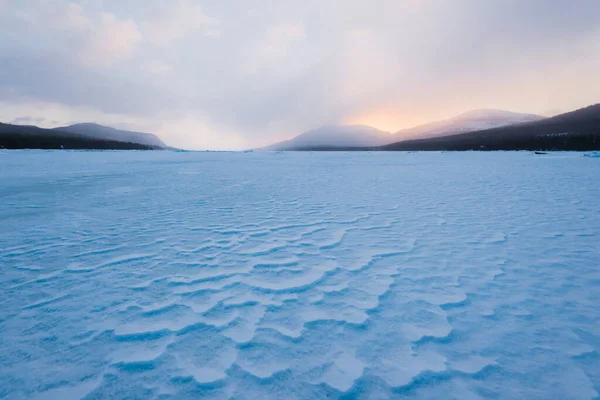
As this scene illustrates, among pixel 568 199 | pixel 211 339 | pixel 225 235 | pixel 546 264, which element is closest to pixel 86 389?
pixel 211 339

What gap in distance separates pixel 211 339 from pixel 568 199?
9309 millimetres

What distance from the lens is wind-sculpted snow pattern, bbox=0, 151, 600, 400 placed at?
1.73 metres

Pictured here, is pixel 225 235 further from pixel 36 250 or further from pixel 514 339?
pixel 514 339

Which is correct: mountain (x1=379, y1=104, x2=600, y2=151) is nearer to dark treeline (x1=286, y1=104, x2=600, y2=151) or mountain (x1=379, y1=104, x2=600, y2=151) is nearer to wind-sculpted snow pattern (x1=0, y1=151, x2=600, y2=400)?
dark treeline (x1=286, y1=104, x2=600, y2=151)

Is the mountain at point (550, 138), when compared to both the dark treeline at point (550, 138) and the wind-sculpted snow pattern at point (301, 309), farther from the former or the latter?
the wind-sculpted snow pattern at point (301, 309)

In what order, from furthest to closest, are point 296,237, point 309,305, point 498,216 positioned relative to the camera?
point 498,216 → point 296,237 → point 309,305

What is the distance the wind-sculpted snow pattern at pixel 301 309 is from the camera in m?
1.73

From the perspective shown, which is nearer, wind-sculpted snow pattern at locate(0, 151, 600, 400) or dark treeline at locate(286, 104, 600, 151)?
wind-sculpted snow pattern at locate(0, 151, 600, 400)

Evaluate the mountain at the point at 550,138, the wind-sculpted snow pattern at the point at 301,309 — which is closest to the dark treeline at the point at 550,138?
the mountain at the point at 550,138

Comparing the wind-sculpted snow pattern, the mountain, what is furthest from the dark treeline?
the wind-sculpted snow pattern

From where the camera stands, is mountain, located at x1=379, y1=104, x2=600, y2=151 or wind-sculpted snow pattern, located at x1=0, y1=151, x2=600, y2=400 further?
mountain, located at x1=379, y1=104, x2=600, y2=151

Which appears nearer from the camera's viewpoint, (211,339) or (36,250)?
(211,339)

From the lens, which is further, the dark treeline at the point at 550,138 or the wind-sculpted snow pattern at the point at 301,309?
the dark treeline at the point at 550,138

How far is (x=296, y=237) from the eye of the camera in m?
4.47
